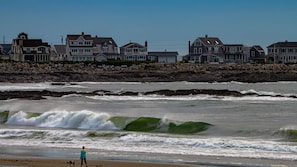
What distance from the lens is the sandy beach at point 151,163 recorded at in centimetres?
1838

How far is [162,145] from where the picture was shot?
76.3 ft

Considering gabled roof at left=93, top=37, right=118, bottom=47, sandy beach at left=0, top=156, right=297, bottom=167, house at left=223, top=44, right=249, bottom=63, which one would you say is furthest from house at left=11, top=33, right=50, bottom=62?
sandy beach at left=0, top=156, right=297, bottom=167

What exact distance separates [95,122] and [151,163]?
12.4 metres

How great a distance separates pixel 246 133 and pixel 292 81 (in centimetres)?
4488

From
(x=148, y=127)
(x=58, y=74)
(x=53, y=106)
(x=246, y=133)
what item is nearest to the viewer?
(x=246, y=133)

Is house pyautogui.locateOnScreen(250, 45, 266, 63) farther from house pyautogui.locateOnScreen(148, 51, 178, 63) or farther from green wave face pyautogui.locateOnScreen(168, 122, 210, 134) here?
green wave face pyautogui.locateOnScreen(168, 122, 210, 134)

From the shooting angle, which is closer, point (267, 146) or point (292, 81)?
point (267, 146)

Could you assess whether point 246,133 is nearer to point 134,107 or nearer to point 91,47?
point 134,107

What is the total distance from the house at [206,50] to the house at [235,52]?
5.05ft

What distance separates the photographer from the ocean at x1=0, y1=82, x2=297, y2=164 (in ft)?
70.6

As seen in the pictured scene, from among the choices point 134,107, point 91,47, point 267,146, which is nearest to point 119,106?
point 134,107

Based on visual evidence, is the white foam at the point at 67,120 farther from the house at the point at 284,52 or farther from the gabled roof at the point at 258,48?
the gabled roof at the point at 258,48

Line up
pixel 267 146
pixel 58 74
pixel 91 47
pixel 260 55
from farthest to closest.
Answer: pixel 260 55, pixel 91 47, pixel 58 74, pixel 267 146

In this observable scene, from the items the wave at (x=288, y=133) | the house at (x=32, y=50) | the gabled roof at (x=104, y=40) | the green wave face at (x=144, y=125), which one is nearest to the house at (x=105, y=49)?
the gabled roof at (x=104, y=40)
